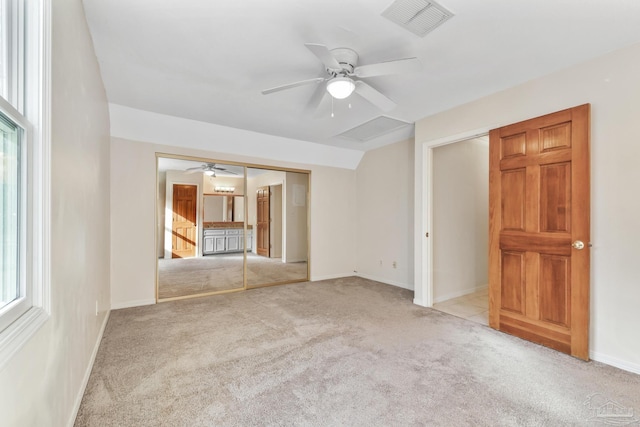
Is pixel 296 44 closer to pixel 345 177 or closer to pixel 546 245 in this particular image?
pixel 546 245

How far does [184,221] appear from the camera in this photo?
4855 millimetres

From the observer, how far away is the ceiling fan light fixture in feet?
7.42

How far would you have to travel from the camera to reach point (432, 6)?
1.78m

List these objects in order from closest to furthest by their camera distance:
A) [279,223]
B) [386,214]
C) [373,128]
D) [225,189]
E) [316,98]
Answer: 1. [316,98]
2. [373,128]
3. [386,214]
4. [225,189]
5. [279,223]

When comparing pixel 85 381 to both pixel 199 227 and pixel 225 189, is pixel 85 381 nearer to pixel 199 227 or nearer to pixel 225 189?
pixel 199 227

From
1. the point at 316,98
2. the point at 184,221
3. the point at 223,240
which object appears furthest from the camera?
the point at 223,240

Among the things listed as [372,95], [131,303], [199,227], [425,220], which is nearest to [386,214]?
[425,220]

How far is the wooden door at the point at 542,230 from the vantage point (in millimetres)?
2342

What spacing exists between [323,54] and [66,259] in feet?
6.39

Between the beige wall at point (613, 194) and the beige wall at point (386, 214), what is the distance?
235 cm

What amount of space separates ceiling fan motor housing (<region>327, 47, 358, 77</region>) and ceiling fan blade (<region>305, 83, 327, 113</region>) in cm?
37

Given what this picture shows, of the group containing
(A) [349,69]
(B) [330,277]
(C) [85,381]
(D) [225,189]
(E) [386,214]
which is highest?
(A) [349,69]

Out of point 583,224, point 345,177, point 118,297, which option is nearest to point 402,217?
point 345,177

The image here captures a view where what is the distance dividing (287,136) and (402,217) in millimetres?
2316
